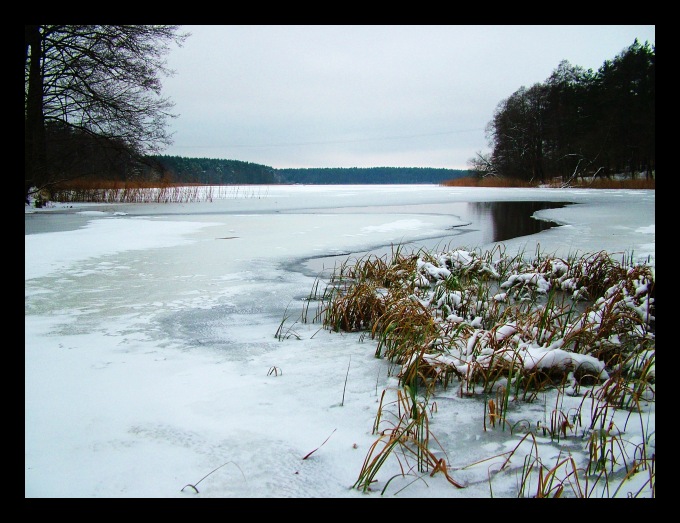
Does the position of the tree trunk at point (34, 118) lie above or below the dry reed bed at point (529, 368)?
above

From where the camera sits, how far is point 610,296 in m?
3.92

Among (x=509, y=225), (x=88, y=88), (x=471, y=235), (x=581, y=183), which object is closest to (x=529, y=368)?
(x=471, y=235)

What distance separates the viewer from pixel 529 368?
2604 mm

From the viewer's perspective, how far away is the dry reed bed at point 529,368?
1.86 m

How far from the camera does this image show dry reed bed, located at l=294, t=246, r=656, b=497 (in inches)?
73.0

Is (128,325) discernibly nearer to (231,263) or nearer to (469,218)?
(231,263)

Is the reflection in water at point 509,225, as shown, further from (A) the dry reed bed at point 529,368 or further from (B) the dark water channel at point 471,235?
(A) the dry reed bed at point 529,368

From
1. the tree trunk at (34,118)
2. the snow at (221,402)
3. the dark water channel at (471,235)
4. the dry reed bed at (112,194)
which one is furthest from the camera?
the dry reed bed at (112,194)

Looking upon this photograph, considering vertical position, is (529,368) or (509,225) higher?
(509,225)

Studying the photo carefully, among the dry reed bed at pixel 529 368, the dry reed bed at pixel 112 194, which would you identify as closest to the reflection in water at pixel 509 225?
the dry reed bed at pixel 529 368

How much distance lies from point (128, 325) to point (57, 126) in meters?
16.8

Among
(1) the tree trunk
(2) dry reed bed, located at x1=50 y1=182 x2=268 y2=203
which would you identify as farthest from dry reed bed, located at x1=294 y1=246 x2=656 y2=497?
(2) dry reed bed, located at x1=50 y1=182 x2=268 y2=203

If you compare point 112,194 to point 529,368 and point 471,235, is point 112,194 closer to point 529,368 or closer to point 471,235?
point 471,235
